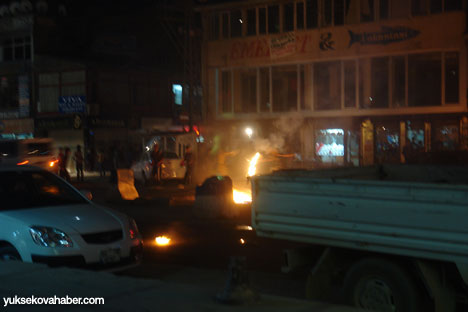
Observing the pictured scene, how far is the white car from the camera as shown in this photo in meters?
6.50

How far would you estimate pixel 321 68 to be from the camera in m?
29.8

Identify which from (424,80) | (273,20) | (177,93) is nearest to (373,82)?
(424,80)

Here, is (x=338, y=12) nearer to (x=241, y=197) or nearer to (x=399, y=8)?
(x=399, y=8)

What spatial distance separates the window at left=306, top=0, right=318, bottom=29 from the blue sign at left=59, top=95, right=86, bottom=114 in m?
17.5

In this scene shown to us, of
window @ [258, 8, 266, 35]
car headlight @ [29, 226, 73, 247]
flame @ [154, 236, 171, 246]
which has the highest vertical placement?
window @ [258, 8, 266, 35]

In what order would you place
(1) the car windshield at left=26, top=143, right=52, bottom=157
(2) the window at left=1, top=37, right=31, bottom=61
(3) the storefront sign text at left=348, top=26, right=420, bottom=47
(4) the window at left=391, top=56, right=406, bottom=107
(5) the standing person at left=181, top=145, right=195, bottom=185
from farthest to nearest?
(2) the window at left=1, top=37, right=31, bottom=61 → (4) the window at left=391, top=56, right=406, bottom=107 → (3) the storefront sign text at left=348, top=26, right=420, bottom=47 → (5) the standing person at left=181, top=145, right=195, bottom=185 → (1) the car windshield at left=26, top=143, right=52, bottom=157

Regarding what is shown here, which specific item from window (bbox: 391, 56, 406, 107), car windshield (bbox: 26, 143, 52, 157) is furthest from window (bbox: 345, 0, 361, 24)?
car windshield (bbox: 26, 143, 52, 157)

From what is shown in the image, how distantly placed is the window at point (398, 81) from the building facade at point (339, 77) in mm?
50

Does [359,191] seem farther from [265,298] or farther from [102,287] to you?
[102,287]

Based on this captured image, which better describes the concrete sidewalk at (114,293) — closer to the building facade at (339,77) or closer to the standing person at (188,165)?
the standing person at (188,165)

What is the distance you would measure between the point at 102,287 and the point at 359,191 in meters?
2.70

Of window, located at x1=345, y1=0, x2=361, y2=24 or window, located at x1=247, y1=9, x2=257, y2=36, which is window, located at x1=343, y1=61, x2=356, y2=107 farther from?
window, located at x1=247, y1=9, x2=257, y2=36

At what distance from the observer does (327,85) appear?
29.9 metres

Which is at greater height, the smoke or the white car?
the smoke
